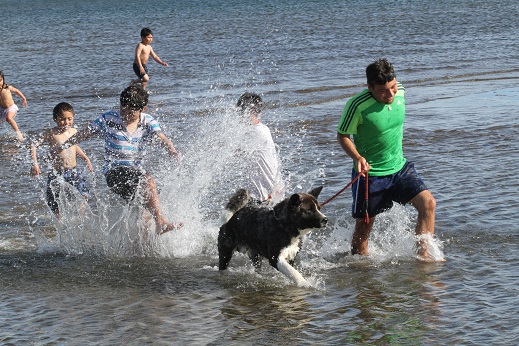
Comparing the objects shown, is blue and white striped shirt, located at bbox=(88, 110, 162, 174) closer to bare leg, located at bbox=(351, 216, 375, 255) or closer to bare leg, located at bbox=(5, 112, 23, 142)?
bare leg, located at bbox=(351, 216, 375, 255)

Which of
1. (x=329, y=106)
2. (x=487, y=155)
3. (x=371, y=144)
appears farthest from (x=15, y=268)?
(x=329, y=106)

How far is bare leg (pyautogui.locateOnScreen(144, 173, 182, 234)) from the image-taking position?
8.05 meters

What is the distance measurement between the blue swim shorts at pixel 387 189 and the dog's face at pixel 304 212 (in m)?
0.68

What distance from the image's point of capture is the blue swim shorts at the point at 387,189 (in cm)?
701

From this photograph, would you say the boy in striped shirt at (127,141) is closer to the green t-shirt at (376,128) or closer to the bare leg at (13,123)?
the green t-shirt at (376,128)

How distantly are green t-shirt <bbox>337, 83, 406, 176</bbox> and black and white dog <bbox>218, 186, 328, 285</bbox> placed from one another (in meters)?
0.61

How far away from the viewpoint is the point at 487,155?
1128 cm

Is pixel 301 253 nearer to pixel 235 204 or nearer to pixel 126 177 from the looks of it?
pixel 235 204

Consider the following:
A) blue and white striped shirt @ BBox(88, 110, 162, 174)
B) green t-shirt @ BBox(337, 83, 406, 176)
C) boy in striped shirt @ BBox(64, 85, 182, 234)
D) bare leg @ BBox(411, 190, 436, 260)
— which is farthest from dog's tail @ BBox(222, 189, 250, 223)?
bare leg @ BBox(411, 190, 436, 260)

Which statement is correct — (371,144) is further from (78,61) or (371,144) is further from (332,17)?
(332,17)

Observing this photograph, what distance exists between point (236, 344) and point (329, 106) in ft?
35.6

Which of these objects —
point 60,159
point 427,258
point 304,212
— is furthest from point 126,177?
point 427,258

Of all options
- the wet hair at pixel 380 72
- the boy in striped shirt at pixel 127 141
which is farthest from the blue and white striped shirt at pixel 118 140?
the wet hair at pixel 380 72

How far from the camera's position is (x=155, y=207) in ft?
26.8
